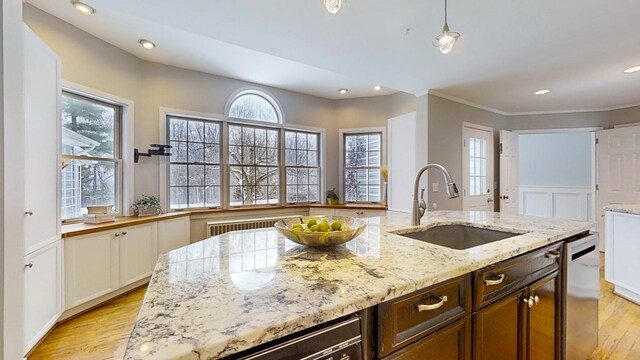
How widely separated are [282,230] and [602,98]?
16.9 feet

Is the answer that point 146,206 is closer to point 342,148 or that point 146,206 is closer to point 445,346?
point 342,148

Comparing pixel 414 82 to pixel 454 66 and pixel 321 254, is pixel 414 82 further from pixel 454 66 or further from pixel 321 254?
pixel 321 254

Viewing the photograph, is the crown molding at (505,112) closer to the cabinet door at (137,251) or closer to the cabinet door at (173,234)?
the cabinet door at (173,234)

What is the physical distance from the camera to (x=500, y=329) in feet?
3.82

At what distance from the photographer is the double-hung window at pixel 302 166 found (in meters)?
4.64

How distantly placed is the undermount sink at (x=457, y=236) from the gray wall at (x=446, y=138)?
1696 millimetres

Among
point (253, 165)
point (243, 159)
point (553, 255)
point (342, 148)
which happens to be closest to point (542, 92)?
point (342, 148)

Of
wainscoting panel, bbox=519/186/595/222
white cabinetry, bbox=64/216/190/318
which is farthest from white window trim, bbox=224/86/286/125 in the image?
wainscoting panel, bbox=519/186/595/222

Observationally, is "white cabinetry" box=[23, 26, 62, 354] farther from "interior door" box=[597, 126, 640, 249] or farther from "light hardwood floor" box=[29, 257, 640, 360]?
"interior door" box=[597, 126, 640, 249]

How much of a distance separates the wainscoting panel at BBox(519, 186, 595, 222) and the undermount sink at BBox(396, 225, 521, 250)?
16.1ft

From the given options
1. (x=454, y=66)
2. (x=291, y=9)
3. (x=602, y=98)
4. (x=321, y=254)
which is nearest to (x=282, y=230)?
(x=321, y=254)

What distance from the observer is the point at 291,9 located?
1.84m

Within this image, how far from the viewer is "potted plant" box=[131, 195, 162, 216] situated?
10.5 ft

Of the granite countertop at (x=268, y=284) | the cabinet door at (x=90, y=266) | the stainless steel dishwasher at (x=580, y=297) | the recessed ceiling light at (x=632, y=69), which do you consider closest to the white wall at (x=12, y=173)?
the granite countertop at (x=268, y=284)
